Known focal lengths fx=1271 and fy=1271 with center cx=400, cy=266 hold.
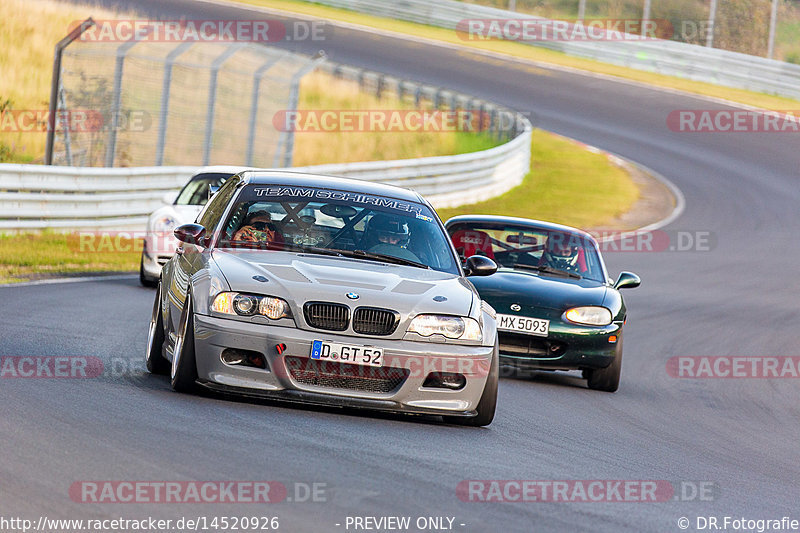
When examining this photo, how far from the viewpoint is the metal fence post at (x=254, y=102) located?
21625mm

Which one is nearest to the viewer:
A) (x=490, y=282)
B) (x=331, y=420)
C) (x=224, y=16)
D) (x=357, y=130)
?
(x=331, y=420)

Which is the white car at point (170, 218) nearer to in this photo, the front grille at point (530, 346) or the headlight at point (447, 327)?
the front grille at point (530, 346)

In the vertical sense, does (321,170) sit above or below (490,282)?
below

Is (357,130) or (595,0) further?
(595,0)

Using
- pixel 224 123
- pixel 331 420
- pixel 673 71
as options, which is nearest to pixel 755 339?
pixel 331 420

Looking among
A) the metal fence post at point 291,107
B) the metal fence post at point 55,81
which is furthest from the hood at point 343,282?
the metal fence post at point 291,107

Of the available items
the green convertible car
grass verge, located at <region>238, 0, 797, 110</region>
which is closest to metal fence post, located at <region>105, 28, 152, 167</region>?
the green convertible car

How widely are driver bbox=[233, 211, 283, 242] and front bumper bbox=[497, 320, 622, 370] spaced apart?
3.20 meters

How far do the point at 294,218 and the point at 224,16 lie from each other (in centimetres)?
3609

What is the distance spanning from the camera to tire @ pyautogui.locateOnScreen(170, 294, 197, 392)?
724 centimetres

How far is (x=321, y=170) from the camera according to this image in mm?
21453

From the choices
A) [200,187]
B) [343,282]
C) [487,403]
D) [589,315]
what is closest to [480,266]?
[487,403]

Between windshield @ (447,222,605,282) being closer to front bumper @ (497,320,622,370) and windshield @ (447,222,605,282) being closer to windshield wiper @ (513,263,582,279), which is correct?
windshield wiper @ (513,263,582,279)

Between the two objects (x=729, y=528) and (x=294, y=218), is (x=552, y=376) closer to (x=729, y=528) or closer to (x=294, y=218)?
(x=294, y=218)
